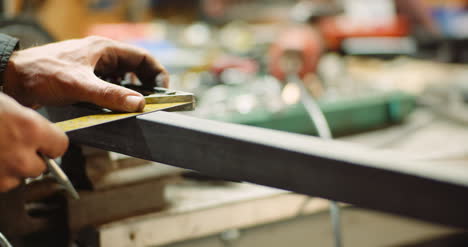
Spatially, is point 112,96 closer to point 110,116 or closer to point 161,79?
point 110,116

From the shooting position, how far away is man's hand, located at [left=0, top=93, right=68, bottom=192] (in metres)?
0.40

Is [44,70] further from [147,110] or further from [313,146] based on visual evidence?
[313,146]

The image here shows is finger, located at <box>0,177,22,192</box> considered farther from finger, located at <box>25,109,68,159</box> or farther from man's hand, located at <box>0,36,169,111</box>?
man's hand, located at <box>0,36,169,111</box>

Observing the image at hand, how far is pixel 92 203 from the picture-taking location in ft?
2.31

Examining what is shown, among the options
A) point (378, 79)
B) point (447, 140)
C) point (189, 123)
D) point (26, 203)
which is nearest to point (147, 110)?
point (189, 123)

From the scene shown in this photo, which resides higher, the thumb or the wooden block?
the thumb

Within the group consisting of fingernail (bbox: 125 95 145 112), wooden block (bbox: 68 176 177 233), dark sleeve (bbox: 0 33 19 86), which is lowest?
wooden block (bbox: 68 176 177 233)

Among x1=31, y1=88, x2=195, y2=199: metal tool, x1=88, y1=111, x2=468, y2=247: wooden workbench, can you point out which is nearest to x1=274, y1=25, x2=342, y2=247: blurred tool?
x1=88, y1=111, x2=468, y2=247: wooden workbench

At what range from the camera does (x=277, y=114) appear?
3.28 ft

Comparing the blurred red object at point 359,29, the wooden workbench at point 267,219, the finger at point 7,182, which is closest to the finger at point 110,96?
the finger at point 7,182

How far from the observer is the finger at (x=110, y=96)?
51 centimetres

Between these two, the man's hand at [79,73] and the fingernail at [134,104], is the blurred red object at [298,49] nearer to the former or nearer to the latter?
the man's hand at [79,73]

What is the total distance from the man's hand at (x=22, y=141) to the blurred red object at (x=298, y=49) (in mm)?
997

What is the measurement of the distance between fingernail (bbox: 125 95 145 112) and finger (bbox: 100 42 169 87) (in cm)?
23
